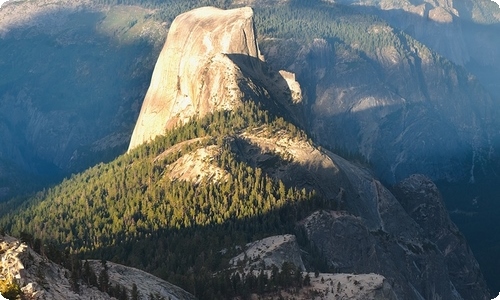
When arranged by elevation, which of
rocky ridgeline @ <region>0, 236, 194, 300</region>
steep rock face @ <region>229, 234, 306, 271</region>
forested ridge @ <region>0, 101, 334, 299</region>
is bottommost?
forested ridge @ <region>0, 101, 334, 299</region>

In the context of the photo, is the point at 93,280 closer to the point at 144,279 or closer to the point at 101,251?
the point at 144,279

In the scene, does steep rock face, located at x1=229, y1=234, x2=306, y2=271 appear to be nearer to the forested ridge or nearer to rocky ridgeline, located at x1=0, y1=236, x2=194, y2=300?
the forested ridge

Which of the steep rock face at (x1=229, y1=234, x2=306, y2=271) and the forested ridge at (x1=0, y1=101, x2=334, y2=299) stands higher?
the steep rock face at (x1=229, y1=234, x2=306, y2=271)

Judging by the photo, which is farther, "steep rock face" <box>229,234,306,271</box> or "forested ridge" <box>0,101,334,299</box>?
"forested ridge" <box>0,101,334,299</box>

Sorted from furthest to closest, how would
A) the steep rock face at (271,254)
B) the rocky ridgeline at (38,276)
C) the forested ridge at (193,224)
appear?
the forested ridge at (193,224), the steep rock face at (271,254), the rocky ridgeline at (38,276)

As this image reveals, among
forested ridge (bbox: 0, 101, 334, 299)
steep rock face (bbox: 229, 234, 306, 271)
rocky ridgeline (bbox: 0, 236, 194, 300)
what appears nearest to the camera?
rocky ridgeline (bbox: 0, 236, 194, 300)

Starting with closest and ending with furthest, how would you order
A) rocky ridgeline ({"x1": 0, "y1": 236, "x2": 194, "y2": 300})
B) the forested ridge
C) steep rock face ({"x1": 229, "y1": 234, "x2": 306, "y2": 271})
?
rocky ridgeline ({"x1": 0, "y1": 236, "x2": 194, "y2": 300}) → steep rock face ({"x1": 229, "y1": 234, "x2": 306, "y2": 271}) → the forested ridge

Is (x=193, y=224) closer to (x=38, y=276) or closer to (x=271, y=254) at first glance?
(x=271, y=254)

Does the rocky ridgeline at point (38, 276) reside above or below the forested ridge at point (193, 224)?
above

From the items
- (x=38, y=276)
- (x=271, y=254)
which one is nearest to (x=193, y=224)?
(x=271, y=254)

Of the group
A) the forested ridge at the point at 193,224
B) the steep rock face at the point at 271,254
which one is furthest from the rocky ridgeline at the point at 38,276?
the forested ridge at the point at 193,224

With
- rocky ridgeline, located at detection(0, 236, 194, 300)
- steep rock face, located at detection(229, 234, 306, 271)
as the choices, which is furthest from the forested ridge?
rocky ridgeline, located at detection(0, 236, 194, 300)

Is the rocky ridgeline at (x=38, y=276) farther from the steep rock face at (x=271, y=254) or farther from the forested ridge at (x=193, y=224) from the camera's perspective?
the forested ridge at (x=193, y=224)
